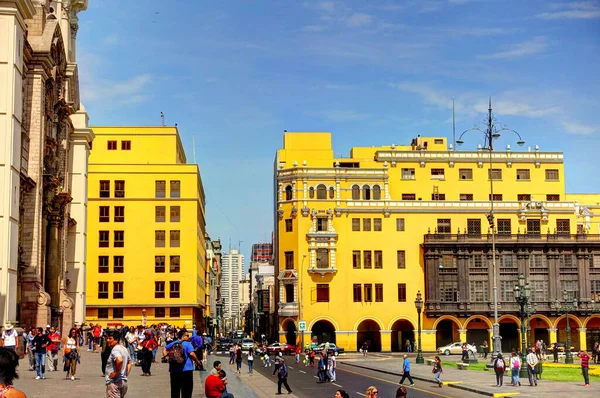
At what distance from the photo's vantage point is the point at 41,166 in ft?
145

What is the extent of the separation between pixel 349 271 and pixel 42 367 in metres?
57.6

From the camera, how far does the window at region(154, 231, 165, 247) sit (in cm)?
7931

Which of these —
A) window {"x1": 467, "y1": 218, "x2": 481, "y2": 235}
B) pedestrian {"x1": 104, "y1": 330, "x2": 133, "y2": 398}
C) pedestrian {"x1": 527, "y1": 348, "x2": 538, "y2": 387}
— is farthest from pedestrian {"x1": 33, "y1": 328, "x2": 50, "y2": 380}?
window {"x1": 467, "y1": 218, "x2": 481, "y2": 235}

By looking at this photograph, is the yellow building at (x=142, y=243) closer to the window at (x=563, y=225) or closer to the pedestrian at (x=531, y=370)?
the window at (x=563, y=225)

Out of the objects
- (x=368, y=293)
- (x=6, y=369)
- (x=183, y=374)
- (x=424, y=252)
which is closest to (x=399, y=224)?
(x=424, y=252)

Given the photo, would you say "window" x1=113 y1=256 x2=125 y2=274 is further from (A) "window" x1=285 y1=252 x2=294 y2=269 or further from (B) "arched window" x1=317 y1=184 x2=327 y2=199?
(B) "arched window" x1=317 y1=184 x2=327 y2=199

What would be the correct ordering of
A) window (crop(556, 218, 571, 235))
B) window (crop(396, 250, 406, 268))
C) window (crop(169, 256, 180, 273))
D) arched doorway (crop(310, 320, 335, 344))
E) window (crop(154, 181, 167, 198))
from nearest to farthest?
1. window (crop(169, 256, 180, 273))
2. window (crop(154, 181, 167, 198))
3. arched doorway (crop(310, 320, 335, 344))
4. window (crop(396, 250, 406, 268))
5. window (crop(556, 218, 571, 235))

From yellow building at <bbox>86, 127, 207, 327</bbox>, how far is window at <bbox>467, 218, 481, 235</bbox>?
90.1ft

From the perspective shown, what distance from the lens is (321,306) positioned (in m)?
83.2

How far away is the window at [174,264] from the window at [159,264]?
0.74 metres

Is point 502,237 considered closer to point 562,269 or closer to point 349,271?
point 562,269

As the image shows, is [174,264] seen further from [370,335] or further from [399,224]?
[399,224]

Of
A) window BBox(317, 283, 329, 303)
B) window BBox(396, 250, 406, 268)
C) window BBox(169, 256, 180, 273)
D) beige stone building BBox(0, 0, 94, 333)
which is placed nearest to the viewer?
beige stone building BBox(0, 0, 94, 333)

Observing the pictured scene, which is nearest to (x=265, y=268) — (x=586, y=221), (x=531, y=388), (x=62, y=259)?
(x=586, y=221)
